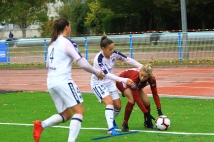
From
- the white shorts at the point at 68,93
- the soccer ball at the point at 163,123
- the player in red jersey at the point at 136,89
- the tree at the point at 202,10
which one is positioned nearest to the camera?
the white shorts at the point at 68,93

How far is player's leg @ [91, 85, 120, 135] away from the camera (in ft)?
34.4

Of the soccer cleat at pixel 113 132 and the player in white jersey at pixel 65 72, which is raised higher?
the player in white jersey at pixel 65 72

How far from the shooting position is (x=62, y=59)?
8.85 m

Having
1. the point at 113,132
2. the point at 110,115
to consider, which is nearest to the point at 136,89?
the point at 110,115

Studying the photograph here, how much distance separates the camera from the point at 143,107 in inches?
427

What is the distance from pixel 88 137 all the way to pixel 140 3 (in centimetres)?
4958

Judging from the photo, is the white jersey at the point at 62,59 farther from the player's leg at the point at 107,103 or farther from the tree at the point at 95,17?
the tree at the point at 95,17

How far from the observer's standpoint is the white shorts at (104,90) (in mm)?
10656

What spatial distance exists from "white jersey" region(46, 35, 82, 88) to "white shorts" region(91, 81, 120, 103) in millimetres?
1885

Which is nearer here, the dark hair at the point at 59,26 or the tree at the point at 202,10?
the dark hair at the point at 59,26

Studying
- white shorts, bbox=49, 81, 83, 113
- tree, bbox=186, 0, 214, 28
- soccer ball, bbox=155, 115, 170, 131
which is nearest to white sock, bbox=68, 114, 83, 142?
white shorts, bbox=49, 81, 83, 113

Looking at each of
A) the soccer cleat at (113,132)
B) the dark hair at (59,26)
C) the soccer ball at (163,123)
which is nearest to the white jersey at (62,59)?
the dark hair at (59,26)

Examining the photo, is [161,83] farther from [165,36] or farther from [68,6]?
[68,6]

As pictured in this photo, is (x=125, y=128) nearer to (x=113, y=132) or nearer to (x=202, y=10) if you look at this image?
(x=113, y=132)
